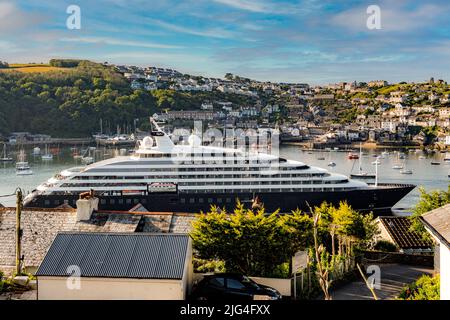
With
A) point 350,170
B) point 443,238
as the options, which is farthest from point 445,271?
point 350,170

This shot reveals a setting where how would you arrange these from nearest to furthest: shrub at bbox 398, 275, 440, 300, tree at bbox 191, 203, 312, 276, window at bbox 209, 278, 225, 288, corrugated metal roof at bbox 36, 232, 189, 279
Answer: corrugated metal roof at bbox 36, 232, 189, 279 → window at bbox 209, 278, 225, 288 → shrub at bbox 398, 275, 440, 300 → tree at bbox 191, 203, 312, 276

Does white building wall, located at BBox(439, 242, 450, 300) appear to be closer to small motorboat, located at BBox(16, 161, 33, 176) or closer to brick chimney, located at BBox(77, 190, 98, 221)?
brick chimney, located at BBox(77, 190, 98, 221)

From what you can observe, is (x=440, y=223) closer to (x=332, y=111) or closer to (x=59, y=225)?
(x=59, y=225)

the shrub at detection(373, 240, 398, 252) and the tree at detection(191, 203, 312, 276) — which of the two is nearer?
the tree at detection(191, 203, 312, 276)

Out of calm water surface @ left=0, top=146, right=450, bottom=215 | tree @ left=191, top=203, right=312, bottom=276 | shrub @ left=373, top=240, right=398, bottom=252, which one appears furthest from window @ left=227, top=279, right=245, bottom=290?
calm water surface @ left=0, top=146, right=450, bottom=215

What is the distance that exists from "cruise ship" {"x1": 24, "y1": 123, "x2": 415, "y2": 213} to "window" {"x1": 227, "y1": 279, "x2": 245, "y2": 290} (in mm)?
18141

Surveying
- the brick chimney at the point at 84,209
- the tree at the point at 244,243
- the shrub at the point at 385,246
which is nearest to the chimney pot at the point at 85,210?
the brick chimney at the point at 84,209

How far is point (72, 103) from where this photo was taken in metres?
97.7

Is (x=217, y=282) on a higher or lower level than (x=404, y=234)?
higher

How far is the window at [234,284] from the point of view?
22.3 ft

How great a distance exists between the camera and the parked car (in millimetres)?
6684

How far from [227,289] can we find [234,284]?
123 mm

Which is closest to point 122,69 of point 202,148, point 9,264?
point 202,148
